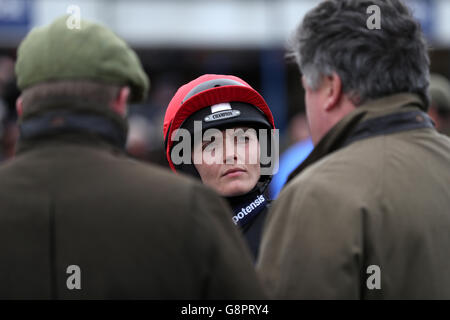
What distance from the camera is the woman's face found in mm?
3342

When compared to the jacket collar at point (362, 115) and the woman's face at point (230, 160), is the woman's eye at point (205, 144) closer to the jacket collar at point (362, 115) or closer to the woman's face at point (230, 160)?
the woman's face at point (230, 160)

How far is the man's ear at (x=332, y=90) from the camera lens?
8.25ft

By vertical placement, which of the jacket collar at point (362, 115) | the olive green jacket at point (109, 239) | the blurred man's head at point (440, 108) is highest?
the blurred man's head at point (440, 108)

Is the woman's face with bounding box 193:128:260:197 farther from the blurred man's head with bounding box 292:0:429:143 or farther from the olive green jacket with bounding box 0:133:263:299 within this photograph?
the olive green jacket with bounding box 0:133:263:299

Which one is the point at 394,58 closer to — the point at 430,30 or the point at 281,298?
the point at 281,298

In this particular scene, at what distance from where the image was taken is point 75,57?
2.16 metres

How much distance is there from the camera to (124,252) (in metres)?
2.03

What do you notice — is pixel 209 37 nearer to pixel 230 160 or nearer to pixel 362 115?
pixel 230 160

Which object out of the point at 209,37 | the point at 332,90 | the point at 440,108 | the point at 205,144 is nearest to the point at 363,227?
the point at 332,90

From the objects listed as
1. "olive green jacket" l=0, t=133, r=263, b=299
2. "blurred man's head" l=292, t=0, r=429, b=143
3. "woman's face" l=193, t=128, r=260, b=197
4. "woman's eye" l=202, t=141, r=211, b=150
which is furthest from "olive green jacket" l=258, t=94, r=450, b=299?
"woman's eye" l=202, t=141, r=211, b=150

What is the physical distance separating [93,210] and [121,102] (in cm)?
37

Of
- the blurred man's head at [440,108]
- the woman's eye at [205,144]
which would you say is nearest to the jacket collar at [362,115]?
the woman's eye at [205,144]

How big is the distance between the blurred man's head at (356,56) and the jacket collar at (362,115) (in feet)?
0.10
